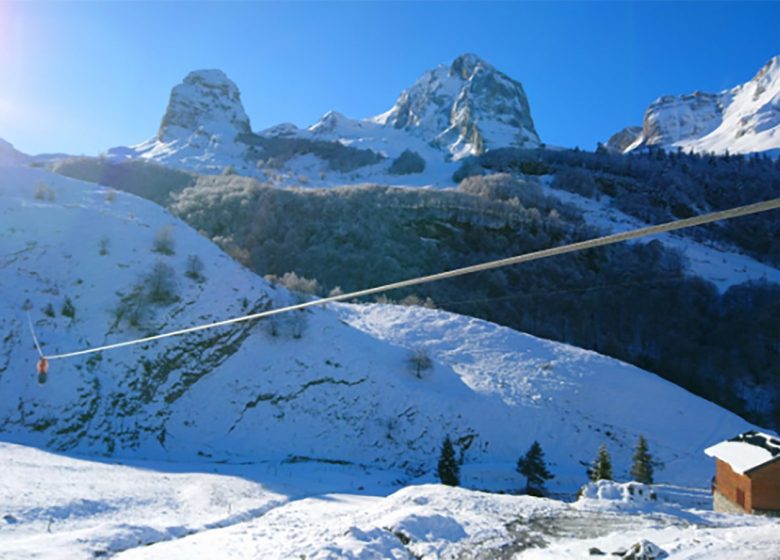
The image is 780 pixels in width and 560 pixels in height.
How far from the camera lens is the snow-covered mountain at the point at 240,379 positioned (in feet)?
83.0

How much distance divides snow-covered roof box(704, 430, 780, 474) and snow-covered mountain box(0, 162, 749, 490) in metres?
10.2

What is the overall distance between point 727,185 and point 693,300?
8188 centimetres

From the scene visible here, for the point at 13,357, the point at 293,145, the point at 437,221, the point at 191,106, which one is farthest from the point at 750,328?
the point at 191,106

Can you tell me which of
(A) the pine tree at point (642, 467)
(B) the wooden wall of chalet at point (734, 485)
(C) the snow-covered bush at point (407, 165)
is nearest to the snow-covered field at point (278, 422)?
(B) the wooden wall of chalet at point (734, 485)

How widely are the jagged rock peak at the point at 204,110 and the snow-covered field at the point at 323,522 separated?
177913mm

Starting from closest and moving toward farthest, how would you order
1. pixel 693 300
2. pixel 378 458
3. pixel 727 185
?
1. pixel 378 458
2. pixel 693 300
3. pixel 727 185

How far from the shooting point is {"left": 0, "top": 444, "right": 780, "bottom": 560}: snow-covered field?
9609mm

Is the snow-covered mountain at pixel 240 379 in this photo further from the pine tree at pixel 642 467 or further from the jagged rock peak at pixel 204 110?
the jagged rock peak at pixel 204 110

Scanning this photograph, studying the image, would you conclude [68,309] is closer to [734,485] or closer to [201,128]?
[734,485]

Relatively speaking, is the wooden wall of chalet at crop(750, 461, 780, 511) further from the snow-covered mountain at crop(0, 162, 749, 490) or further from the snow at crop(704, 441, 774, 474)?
the snow-covered mountain at crop(0, 162, 749, 490)

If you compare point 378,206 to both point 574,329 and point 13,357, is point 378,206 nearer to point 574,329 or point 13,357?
point 574,329

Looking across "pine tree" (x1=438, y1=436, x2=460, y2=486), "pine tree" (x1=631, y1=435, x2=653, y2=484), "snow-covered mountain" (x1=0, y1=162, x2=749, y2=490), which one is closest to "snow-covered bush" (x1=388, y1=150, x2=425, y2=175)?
"snow-covered mountain" (x1=0, y1=162, x2=749, y2=490)

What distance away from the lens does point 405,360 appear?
34719 millimetres

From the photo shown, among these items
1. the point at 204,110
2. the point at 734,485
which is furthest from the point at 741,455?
the point at 204,110
